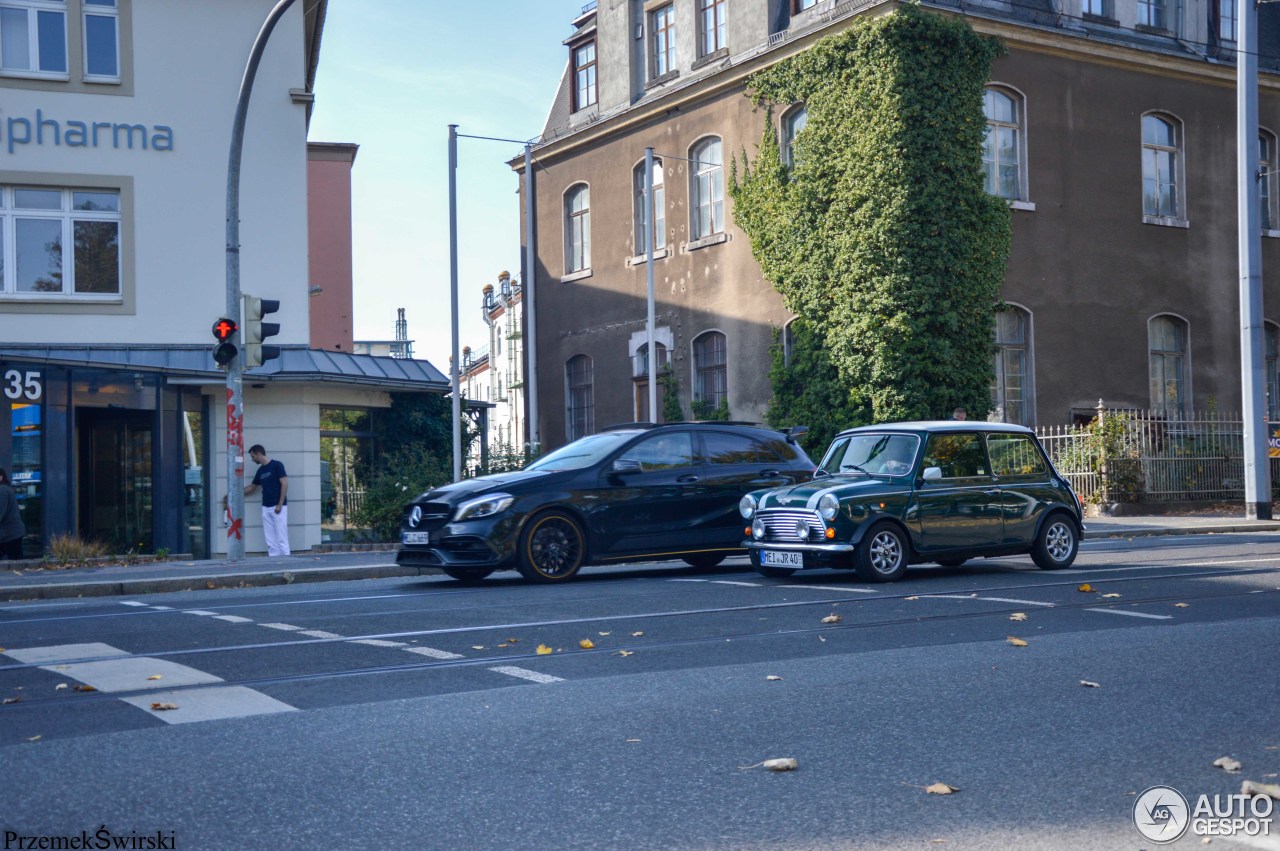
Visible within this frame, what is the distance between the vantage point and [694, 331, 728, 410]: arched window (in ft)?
108

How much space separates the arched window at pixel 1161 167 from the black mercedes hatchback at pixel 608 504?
1979cm

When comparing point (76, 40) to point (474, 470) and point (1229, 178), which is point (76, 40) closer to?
point (474, 470)

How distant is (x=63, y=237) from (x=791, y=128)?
15.7 meters

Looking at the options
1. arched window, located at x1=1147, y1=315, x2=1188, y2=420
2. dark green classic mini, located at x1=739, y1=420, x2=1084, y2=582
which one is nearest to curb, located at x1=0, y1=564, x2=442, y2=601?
dark green classic mini, located at x1=739, y1=420, x2=1084, y2=582

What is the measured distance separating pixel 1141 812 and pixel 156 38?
23738 millimetres

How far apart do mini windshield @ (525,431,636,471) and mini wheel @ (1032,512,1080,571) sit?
14.8ft

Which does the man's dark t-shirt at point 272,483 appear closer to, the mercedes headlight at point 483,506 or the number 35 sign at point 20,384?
the number 35 sign at point 20,384

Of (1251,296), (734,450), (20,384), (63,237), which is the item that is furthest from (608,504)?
(1251,296)

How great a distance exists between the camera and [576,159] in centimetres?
3819

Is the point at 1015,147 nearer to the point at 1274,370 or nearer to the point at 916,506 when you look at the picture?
the point at 1274,370

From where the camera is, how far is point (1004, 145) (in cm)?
3019

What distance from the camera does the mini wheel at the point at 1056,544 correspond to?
1473 centimetres

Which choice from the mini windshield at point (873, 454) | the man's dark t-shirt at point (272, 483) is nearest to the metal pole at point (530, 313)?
the man's dark t-shirt at point (272, 483)

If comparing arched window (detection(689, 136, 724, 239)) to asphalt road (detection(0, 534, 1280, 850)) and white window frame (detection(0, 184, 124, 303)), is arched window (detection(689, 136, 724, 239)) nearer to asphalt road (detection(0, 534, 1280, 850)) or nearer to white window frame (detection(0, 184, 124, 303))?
white window frame (detection(0, 184, 124, 303))
